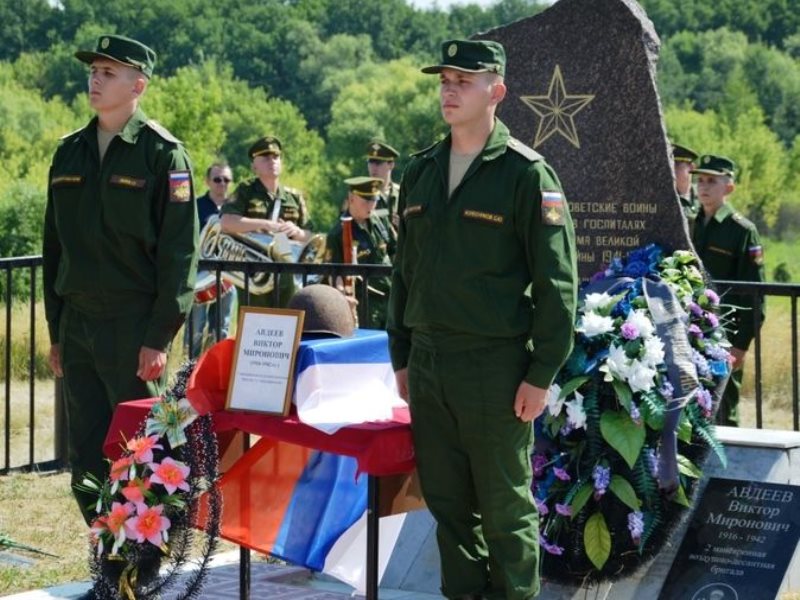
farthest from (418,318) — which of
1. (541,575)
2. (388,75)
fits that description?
(388,75)

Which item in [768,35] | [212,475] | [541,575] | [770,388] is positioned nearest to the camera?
[212,475]

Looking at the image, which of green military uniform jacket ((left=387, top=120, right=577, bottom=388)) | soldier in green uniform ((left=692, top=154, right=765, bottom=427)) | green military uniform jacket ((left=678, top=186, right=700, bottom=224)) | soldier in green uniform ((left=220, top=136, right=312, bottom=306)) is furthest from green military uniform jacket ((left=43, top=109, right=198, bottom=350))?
soldier in green uniform ((left=220, top=136, right=312, bottom=306))

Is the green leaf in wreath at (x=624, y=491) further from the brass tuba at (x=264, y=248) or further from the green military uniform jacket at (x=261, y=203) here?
the green military uniform jacket at (x=261, y=203)

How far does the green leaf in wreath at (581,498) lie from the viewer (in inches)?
216

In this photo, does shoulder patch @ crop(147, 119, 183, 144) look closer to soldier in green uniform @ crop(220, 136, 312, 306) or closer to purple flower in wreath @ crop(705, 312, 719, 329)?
purple flower in wreath @ crop(705, 312, 719, 329)

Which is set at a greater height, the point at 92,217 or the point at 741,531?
the point at 92,217

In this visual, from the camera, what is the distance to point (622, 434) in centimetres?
543

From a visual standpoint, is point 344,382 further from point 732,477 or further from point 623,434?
point 732,477

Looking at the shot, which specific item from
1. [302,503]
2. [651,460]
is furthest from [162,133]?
[651,460]

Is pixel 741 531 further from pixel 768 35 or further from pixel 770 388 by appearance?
pixel 768 35

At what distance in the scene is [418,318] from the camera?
4844mm

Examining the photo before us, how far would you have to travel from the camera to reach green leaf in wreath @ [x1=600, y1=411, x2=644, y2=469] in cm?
539

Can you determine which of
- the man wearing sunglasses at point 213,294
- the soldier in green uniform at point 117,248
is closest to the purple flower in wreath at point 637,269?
the soldier in green uniform at point 117,248

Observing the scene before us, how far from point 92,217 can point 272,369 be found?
1217 mm
